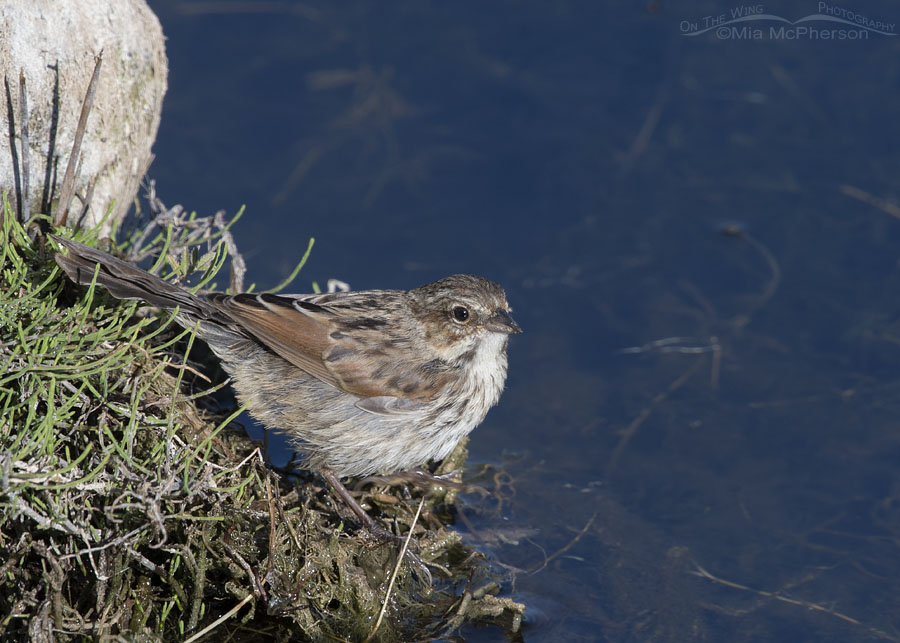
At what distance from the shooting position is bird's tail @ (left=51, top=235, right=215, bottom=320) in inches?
183

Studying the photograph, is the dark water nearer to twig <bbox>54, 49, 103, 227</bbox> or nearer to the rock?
the rock

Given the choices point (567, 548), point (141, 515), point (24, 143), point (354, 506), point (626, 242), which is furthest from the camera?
point (626, 242)

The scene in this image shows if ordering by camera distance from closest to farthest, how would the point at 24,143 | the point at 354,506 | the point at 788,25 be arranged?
1. the point at 354,506
2. the point at 24,143
3. the point at 788,25

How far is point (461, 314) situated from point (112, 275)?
1.90 meters

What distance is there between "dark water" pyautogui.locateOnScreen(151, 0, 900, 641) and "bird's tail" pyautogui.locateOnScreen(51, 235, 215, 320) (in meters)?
2.36

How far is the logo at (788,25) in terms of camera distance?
8.73 m

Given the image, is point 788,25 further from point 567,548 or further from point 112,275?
point 112,275

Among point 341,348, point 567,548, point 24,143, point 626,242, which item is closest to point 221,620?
point 341,348

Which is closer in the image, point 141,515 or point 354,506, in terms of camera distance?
point 141,515

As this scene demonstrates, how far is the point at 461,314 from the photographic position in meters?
5.42

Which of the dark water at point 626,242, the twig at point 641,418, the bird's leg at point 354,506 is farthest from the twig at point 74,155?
the twig at point 641,418

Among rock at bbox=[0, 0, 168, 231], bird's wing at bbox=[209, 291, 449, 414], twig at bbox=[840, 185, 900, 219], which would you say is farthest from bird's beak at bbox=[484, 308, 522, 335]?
twig at bbox=[840, 185, 900, 219]

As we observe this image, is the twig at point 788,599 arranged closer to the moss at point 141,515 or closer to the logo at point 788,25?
the moss at point 141,515

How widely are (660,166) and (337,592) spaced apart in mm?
5305
